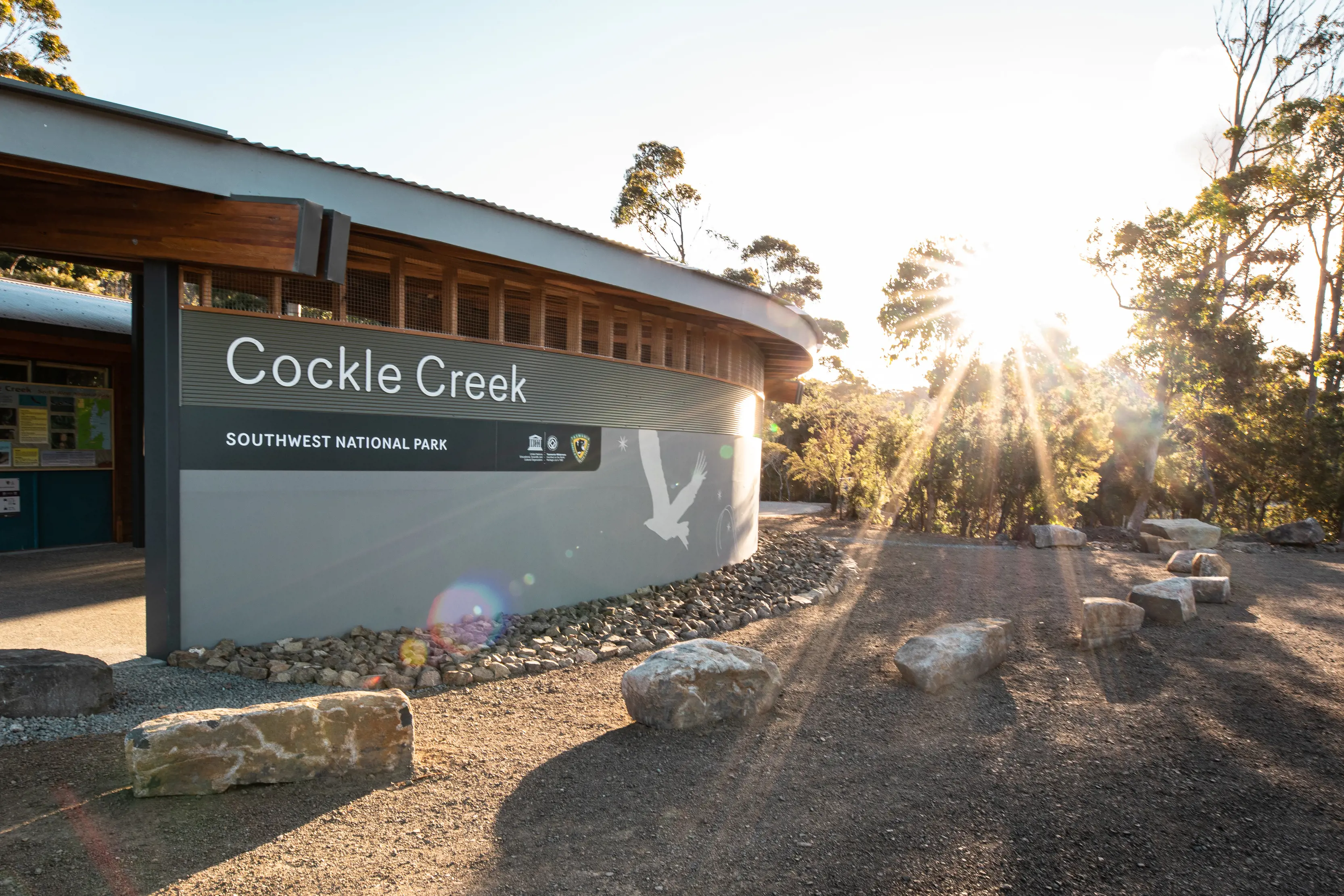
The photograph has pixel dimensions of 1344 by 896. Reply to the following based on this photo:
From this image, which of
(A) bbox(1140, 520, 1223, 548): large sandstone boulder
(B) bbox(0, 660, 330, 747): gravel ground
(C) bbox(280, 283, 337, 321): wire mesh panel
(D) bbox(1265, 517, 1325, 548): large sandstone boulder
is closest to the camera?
(B) bbox(0, 660, 330, 747): gravel ground

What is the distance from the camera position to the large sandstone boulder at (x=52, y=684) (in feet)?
13.4

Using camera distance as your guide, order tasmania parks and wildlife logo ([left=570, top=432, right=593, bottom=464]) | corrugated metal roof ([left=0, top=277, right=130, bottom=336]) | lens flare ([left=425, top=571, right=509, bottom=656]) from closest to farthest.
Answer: lens flare ([left=425, top=571, right=509, bottom=656]) → tasmania parks and wildlife logo ([left=570, top=432, right=593, bottom=464]) → corrugated metal roof ([left=0, top=277, right=130, bottom=336])

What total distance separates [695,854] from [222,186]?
4.99 m

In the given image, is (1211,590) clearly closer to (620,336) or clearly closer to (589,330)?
(620,336)

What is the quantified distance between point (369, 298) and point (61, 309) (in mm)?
5945

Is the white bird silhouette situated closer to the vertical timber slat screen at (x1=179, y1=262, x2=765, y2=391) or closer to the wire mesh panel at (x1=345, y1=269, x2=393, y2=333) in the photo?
the vertical timber slat screen at (x1=179, y1=262, x2=765, y2=391)

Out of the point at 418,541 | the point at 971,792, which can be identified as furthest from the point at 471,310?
the point at 971,792

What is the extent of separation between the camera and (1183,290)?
747 inches

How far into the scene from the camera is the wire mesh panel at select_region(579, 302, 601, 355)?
7.78 metres

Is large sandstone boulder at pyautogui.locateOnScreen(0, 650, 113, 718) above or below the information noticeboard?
below

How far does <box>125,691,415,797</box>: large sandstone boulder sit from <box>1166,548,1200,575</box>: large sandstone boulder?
10394mm

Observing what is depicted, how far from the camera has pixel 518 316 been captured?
749cm

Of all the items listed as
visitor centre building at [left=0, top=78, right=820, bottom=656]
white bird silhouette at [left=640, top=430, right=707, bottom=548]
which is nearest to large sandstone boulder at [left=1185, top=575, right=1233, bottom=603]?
white bird silhouette at [left=640, top=430, right=707, bottom=548]

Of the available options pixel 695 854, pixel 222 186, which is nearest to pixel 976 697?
pixel 695 854
